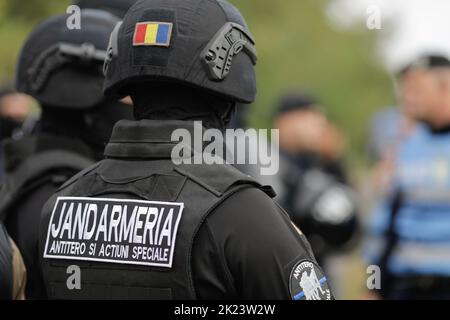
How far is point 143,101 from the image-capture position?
312 cm

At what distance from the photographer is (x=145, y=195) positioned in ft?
9.72

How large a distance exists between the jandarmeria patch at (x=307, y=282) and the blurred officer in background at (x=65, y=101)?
154 centimetres

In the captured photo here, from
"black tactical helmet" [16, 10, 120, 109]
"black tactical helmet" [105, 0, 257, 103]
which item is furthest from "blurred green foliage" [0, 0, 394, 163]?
"black tactical helmet" [105, 0, 257, 103]

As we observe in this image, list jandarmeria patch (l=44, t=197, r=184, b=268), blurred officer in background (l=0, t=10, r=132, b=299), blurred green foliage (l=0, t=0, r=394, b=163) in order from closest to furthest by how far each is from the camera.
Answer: jandarmeria patch (l=44, t=197, r=184, b=268), blurred officer in background (l=0, t=10, r=132, b=299), blurred green foliage (l=0, t=0, r=394, b=163)

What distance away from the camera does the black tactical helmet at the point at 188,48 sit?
9.86ft

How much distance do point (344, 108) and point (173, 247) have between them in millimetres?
31853

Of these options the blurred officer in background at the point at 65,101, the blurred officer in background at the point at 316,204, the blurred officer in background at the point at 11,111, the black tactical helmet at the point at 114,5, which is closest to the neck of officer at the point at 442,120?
the blurred officer in background at the point at 316,204

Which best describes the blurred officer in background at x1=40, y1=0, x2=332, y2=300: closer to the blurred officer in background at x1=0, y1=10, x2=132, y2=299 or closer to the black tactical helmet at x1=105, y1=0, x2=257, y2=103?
the black tactical helmet at x1=105, y1=0, x2=257, y2=103

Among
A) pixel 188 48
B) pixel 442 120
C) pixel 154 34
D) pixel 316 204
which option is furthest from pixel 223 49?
pixel 316 204

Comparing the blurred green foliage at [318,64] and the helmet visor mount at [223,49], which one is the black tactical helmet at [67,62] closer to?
the helmet visor mount at [223,49]

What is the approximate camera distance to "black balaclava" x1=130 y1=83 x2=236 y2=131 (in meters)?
3.06

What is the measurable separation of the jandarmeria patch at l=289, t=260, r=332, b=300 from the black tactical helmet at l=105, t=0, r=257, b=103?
1.89ft

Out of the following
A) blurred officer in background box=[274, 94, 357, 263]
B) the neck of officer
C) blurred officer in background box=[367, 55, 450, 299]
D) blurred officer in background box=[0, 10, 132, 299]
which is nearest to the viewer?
blurred officer in background box=[0, 10, 132, 299]
